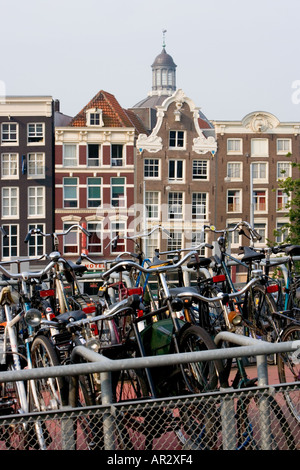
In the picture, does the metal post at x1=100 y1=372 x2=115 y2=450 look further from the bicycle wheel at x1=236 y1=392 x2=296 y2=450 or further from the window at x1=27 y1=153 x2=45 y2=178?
the window at x1=27 y1=153 x2=45 y2=178

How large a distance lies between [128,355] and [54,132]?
110 ft

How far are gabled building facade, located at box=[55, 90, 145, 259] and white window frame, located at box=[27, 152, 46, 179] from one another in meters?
0.77

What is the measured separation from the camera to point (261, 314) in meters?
5.39

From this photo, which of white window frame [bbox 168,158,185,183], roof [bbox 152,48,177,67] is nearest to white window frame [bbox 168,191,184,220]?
white window frame [bbox 168,158,185,183]

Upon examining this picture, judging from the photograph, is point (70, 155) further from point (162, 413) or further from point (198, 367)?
point (162, 413)

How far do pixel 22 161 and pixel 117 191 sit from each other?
5128mm

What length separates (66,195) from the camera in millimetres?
36938

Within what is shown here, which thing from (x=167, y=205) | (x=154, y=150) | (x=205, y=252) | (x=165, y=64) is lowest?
(x=205, y=252)

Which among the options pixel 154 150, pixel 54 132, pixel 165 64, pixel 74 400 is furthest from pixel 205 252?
pixel 165 64

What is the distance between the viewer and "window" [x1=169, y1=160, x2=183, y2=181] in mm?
37688

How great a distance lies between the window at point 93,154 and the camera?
37.1 metres
